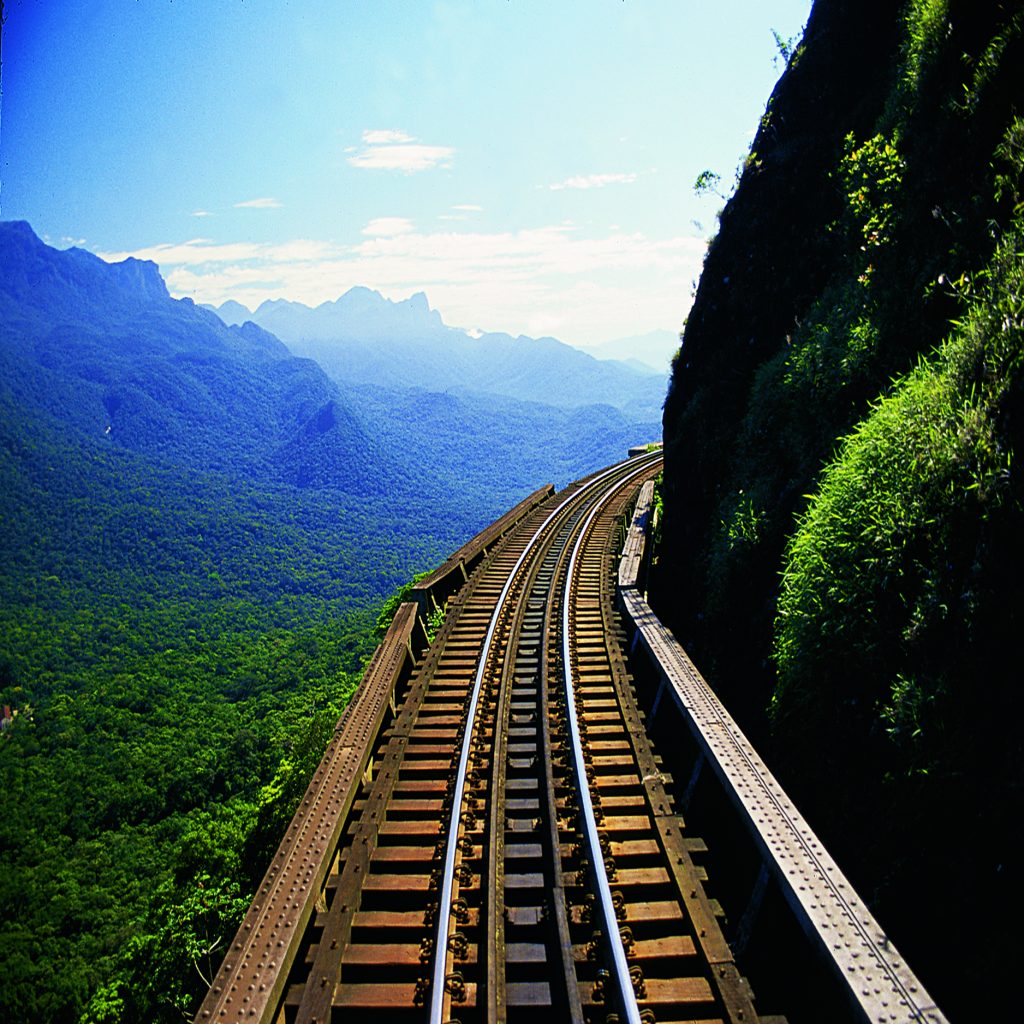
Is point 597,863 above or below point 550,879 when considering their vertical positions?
above

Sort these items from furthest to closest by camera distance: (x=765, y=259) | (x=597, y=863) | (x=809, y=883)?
(x=765, y=259) → (x=597, y=863) → (x=809, y=883)

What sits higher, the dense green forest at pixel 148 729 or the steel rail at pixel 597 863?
the steel rail at pixel 597 863

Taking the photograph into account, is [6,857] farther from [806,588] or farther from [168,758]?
[806,588]

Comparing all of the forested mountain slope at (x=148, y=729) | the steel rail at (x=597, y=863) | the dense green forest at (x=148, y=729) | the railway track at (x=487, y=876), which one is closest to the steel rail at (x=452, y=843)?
the railway track at (x=487, y=876)

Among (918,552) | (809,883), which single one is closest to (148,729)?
(809,883)

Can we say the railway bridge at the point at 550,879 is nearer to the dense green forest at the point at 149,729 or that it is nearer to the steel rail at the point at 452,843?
the steel rail at the point at 452,843

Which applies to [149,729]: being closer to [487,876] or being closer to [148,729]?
[148,729]

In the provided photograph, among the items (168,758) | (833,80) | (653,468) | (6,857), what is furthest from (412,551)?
(833,80)
